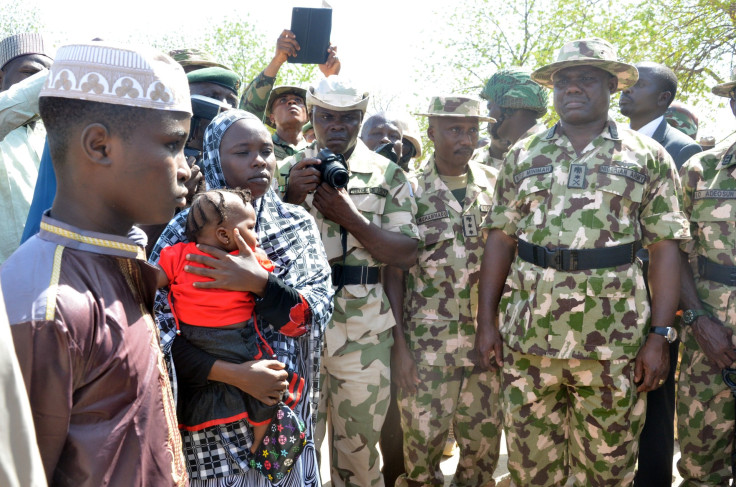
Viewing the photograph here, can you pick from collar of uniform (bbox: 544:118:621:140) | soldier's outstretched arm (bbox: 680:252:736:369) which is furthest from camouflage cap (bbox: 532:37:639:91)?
soldier's outstretched arm (bbox: 680:252:736:369)

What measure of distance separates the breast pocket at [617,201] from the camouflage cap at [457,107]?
3.48ft

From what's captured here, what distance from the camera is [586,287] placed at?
10.3ft

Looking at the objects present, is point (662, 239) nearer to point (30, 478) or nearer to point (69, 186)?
point (69, 186)

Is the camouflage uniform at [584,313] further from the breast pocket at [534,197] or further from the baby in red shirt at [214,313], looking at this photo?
the baby in red shirt at [214,313]

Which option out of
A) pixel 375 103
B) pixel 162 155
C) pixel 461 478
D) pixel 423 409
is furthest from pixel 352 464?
pixel 375 103

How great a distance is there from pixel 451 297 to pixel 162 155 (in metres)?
2.65

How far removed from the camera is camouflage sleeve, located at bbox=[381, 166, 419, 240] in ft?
11.6

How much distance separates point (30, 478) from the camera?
0.87 meters

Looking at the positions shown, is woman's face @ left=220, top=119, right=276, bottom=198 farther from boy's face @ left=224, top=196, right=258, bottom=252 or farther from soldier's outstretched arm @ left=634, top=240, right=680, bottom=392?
soldier's outstretched arm @ left=634, top=240, right=680, bottom=392

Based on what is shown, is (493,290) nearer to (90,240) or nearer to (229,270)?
(229,270)

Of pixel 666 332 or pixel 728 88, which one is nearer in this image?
pixel 666 332

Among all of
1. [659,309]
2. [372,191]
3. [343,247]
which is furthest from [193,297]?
[659,309]

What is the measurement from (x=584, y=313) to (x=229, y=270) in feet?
6.09

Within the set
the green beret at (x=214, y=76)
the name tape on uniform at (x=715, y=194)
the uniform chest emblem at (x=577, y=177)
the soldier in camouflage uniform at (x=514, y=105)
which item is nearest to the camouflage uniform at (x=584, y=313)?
the uniform chest emblem at (x=577, y=177)
